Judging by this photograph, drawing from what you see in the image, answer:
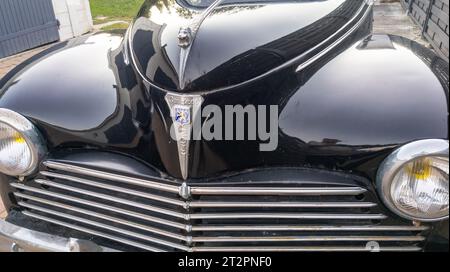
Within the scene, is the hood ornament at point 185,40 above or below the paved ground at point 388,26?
above

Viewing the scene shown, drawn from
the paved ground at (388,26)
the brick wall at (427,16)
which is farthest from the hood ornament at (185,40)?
the paved ground at (388,26)

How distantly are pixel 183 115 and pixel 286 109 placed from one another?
0.45 meters

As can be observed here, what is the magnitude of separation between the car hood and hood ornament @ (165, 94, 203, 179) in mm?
56

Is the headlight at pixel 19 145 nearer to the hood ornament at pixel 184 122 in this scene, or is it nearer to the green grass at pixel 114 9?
the hood ornament at pixel 184 122

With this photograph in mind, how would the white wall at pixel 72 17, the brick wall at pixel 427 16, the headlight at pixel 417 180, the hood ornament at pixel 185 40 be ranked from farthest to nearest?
the white wall at pixel 72 17 < the brick wall at pixel 427 16 < the hood ornament at pixel 185 40 < the headlight at pixel 417 180

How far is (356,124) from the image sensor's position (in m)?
1.62

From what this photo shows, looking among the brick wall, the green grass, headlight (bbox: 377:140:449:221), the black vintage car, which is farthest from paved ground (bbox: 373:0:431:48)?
the green grass

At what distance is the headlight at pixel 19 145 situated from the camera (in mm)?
1871

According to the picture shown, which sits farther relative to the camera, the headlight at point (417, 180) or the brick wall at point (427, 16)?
the brick wall at point (427, 16)

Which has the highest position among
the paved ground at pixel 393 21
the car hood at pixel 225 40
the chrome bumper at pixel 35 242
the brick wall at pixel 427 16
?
the car hood at pixel 225 40

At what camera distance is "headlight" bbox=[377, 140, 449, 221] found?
144 centimetres

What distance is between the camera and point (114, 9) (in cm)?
1167

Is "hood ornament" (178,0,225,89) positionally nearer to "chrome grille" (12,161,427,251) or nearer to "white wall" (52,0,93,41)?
"chrome grille" (12,161,427,251)

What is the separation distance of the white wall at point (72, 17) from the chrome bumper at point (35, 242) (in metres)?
7.39
